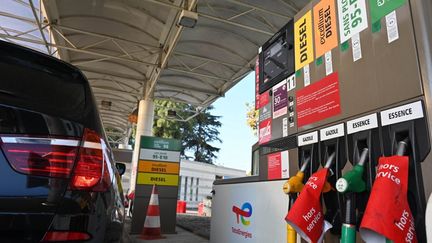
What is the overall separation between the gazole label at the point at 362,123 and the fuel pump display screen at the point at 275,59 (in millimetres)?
879

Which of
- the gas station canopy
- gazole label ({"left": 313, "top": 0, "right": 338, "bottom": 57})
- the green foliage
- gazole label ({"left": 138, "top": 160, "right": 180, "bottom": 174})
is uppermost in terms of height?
the green foliage

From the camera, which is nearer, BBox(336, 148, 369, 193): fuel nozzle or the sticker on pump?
the sticker on pump

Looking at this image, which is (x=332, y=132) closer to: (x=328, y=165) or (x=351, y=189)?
(x=328, y=165)

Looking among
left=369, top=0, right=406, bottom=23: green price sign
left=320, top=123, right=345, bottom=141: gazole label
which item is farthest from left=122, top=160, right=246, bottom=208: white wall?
left=369, top=0, right=406, bottom=23: green price sign

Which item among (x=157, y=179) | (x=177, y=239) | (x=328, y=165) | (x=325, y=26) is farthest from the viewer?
(x=157, y=179)

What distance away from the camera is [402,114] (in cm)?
152

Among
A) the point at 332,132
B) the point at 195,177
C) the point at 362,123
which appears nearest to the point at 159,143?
the point at 332,132

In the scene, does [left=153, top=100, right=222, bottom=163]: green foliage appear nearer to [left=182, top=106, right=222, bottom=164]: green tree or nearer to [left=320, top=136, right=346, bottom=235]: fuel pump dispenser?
[left=182, top=106, right=222, bottom=164]: green tree

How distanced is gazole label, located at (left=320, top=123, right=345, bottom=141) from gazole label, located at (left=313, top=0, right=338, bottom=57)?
480mm

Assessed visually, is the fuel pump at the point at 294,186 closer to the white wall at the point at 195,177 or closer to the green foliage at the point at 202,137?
the white wall at the point at 195,177

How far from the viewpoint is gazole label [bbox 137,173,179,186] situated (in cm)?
688

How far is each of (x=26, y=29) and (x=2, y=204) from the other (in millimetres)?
11829

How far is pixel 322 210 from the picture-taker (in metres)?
1.90

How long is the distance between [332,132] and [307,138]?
0.25 m
